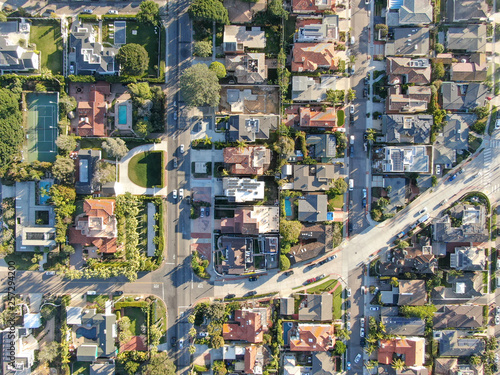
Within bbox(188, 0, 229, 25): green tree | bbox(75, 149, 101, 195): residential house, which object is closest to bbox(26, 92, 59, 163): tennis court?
bbox(75, 149, 101, 195): residential house

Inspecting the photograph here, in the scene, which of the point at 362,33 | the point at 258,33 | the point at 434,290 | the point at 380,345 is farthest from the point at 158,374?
the point at 362,33

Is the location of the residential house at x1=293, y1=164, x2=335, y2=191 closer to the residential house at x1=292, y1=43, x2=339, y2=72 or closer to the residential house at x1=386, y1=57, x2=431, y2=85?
the residential house at x1=292, y1=43, x2=339, y2=72

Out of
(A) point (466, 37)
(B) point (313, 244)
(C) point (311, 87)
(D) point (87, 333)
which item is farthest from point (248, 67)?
(D) point (87, 333)

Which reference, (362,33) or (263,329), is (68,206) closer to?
(263,329)

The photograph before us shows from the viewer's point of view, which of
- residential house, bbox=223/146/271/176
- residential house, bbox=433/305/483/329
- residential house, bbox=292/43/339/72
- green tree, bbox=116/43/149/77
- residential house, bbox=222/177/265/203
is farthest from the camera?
residential house, bbox=433/305/483/329

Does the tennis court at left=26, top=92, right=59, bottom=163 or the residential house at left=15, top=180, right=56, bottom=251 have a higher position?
the tennis court at left=26, top=92, right=59, bottom=163
